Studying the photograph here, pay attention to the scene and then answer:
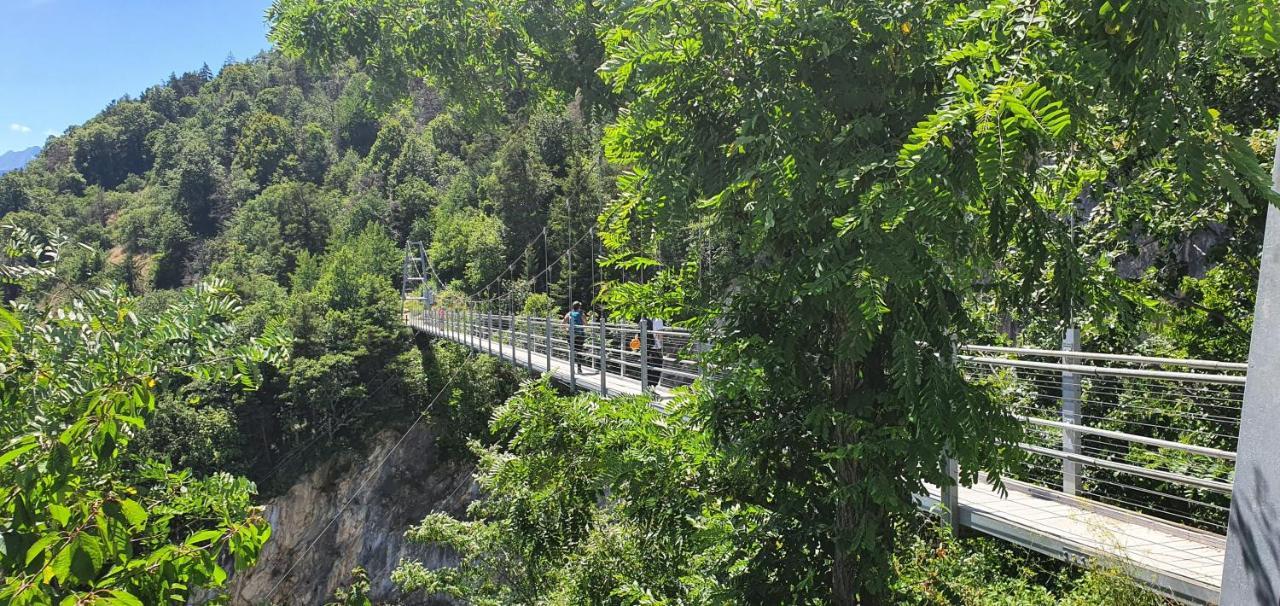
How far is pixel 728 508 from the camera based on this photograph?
117 inches

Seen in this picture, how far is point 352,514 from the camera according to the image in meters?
25.4

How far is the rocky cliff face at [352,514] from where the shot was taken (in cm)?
2359

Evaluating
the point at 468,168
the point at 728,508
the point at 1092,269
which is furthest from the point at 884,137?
the point at 468,168

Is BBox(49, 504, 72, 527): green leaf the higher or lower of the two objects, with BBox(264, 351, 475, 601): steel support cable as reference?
higher

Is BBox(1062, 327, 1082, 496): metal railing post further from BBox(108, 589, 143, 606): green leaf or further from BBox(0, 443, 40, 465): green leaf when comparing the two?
BBox(0, 443, 40, 465): green leaf

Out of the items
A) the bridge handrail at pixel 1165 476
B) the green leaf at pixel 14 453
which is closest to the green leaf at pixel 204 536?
the green leaf at pixel 14 453

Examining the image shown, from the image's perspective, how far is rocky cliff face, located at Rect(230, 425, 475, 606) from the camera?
77.4ft

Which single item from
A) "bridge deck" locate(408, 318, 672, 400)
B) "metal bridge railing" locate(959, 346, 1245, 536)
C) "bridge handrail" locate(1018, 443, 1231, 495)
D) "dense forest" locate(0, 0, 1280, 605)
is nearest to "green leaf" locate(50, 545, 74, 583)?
"dense forest" locate(0, 0, 1280, 605)

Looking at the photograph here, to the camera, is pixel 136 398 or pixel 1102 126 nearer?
pixel 136 398

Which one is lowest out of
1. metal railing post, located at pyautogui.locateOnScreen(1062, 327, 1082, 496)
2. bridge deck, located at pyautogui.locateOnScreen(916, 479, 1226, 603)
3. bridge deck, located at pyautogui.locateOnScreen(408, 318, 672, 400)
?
bridge deck, located at pyautogui.locateOnScreen(408, 318, 672, 400)

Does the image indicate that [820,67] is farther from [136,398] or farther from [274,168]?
[274,168]

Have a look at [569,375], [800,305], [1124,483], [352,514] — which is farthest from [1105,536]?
[352,514]

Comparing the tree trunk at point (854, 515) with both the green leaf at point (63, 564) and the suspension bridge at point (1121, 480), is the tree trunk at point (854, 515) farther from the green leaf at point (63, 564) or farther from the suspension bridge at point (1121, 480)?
the green leaf at point (63, 564)

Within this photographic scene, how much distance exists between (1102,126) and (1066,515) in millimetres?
2006
